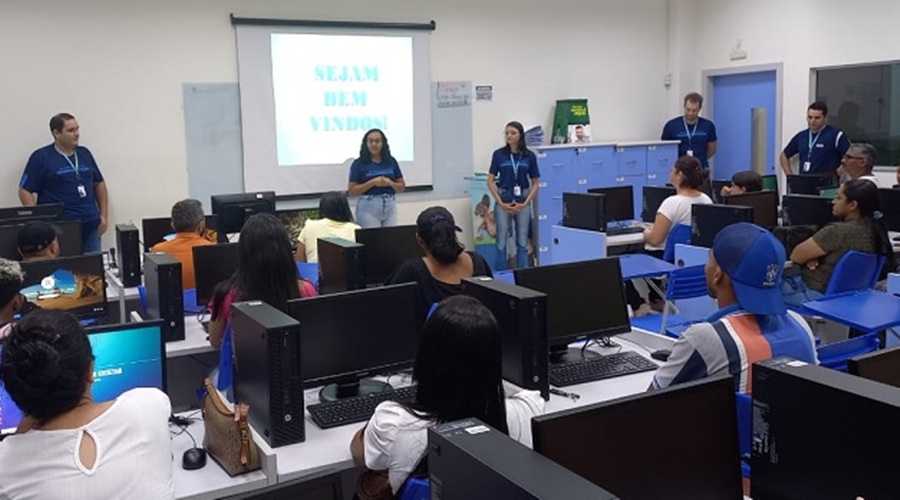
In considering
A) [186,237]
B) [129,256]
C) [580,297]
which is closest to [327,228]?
[186,237]

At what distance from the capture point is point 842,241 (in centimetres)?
487

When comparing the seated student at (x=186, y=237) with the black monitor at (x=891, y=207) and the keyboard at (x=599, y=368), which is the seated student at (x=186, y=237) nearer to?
the keyboard at (x=599, y=368)

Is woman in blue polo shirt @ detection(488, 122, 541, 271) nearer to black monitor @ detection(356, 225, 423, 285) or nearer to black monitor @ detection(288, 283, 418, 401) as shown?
black monitor @ detection(356, 225, 423, 285)

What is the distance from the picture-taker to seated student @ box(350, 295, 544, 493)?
2031 millimetres

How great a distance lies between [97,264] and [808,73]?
293 inches

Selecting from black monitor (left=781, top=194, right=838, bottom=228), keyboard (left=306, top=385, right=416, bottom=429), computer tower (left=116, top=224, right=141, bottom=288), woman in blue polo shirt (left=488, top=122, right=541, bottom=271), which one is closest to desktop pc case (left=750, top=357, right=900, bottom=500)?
keyboard (left=306, top=385, right=416, bottom=429)

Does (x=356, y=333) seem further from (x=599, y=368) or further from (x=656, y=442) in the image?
(x=656, y=442)

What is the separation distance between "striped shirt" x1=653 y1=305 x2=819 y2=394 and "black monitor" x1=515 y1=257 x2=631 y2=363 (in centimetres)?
91

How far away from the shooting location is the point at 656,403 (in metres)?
1.69

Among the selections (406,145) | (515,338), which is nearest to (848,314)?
(515,338)

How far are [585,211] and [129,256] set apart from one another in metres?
3.27

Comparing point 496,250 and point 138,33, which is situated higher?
point 138,33

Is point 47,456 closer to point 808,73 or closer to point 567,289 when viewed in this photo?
point 567,289

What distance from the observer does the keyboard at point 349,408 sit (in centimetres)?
275
